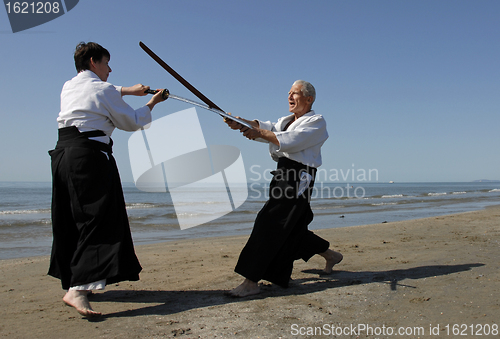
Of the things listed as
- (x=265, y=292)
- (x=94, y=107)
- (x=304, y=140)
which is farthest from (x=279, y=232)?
(x=94, y=107)

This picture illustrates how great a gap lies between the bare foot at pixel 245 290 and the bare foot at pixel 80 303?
93 cm

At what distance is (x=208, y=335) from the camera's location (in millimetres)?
2002

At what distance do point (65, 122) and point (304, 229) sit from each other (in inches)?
78.5

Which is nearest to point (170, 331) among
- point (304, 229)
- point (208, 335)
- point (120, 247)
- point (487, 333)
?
point (208, 335)

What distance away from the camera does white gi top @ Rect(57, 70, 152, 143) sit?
7.90 ft

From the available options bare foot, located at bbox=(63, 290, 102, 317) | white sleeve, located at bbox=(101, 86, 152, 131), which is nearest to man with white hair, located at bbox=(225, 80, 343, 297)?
white sleeve, located at bbox=(101, 86, 152, 131)

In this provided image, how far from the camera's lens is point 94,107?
2.41 m

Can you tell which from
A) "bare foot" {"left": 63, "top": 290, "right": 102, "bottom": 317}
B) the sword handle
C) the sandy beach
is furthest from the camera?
the sword handle

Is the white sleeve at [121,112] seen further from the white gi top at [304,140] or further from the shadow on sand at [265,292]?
the shadow on sand at [265,292]

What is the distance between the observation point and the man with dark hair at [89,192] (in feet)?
7.72

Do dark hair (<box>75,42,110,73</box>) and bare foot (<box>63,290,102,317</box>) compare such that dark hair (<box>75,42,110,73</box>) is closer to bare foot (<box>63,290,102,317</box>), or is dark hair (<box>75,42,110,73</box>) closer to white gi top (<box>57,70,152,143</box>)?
white gi top (<box>57,70,152,143</box>)

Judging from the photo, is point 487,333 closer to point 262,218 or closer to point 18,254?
point 262,218

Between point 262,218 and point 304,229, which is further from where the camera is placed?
point 304,229

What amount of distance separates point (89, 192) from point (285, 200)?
4.69 feet
